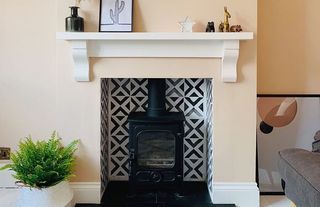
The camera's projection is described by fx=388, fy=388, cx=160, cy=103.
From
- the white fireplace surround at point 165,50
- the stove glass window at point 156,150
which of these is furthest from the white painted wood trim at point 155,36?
the stove glass window at point 156,150

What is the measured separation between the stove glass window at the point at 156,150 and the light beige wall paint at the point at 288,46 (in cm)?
90

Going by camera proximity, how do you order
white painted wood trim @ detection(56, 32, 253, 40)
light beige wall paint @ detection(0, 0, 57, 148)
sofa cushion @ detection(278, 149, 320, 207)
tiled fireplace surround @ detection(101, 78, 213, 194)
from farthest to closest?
tiled fireplace surround @ detection(101, 78, 213, 194), light beige wall paint @ detection(0, 0, 57, 148), white painted wood trim @ detection(56, 32, 253, 40), sofa cushion @ detection(278, 149, 320, 207)

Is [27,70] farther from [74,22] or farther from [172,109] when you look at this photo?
[172,109]

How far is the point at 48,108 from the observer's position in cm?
317

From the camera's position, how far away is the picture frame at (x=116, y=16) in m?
2.78

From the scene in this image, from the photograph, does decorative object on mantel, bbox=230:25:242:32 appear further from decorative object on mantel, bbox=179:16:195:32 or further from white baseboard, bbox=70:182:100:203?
white baseboard, bbox=70:182:100:203

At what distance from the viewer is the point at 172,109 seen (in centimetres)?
328

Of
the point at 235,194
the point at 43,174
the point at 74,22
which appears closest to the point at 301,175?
the point at 235,194

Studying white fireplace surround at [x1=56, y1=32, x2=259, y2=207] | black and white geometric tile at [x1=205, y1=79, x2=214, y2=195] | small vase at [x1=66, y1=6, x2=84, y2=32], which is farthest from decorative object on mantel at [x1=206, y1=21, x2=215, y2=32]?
small vase at [x1=66, y1=6, x2=84, y2=32]

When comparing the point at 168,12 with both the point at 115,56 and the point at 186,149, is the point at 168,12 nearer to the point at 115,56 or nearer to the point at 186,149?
the point at 115,56

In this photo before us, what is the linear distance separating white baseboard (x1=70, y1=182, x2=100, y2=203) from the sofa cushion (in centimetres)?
140

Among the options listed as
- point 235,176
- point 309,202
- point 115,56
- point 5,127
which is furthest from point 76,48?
point 309,202

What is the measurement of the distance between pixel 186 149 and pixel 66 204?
112 cm

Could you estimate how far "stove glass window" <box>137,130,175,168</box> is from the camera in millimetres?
2980
